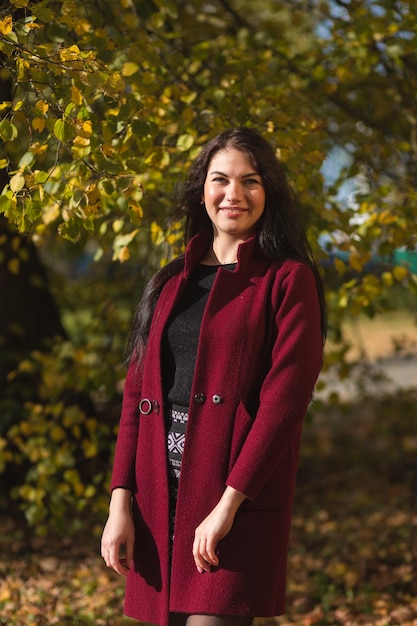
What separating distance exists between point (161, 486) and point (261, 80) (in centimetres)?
261

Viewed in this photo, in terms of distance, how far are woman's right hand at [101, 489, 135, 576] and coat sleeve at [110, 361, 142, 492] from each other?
33mm

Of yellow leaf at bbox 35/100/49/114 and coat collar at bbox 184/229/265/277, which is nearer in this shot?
coat collar at bbox 184/229/265/277

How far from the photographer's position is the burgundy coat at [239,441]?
222cm

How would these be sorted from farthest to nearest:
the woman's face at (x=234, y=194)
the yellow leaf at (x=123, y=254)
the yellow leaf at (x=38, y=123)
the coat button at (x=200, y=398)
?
the yellow leaf at (x=123, y=254) < the yellow leaf at (x=38, y=123) < the woman's face at (x=234, y=194) < the coat button at (x=200, y=398)

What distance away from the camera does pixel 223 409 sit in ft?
7.50

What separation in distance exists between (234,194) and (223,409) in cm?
59

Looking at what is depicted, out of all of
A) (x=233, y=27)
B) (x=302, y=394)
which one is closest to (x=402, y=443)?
(x=233, y=27)

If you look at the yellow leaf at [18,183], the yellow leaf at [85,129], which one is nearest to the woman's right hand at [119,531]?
the yellow leaf at [18,183]

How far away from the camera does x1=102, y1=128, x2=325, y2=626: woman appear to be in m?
2.24

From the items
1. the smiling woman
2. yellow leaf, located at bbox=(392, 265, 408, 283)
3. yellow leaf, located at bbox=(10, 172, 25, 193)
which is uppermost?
yellow leaf, located at bbox=(392, 265, 408, 283)

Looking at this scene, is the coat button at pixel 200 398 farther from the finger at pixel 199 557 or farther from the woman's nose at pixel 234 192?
the woman's nose at pixel 234 192

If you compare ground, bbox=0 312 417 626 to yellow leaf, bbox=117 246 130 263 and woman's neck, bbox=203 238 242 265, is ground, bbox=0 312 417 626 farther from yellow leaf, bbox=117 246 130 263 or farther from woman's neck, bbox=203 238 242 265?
woman's neck, bbox=203 238 242 265

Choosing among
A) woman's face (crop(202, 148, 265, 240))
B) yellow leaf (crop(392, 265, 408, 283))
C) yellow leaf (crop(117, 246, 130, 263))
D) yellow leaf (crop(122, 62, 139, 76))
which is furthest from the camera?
yellow leaf (crop(392, 265, 408, 283))

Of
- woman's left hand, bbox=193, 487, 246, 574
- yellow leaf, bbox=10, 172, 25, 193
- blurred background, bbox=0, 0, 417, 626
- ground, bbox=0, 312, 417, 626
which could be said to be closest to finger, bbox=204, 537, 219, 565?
woman's left hand, bbox=193, 487, 246, 574
